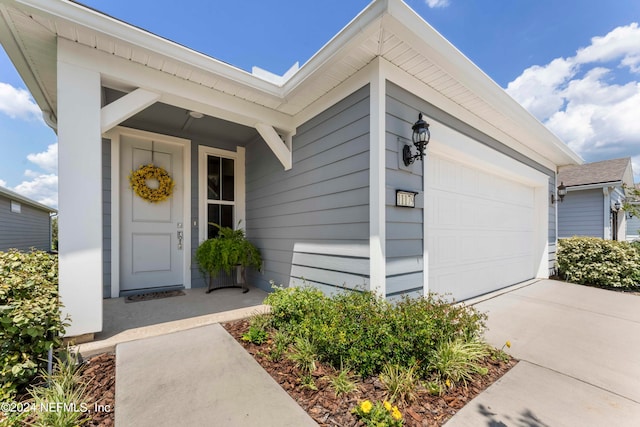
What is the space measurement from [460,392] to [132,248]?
4360mm

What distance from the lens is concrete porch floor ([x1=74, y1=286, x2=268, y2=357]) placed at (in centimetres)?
232

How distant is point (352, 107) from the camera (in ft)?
8.93

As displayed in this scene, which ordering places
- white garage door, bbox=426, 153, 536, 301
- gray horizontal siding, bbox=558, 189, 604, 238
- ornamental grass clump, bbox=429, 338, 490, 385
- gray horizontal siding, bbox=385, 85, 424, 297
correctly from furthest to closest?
1. gray horizontal siding, bbox=558, 189, 604, 238
2. white garage door, bbox=426, 153, 536, 301
3. gray horizontal siding, bbox=385, 85, 424, 297
4. ornamental grass clump, bbox=429, 338, 490, 385

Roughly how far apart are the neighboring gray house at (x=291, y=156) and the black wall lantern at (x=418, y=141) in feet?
0.27

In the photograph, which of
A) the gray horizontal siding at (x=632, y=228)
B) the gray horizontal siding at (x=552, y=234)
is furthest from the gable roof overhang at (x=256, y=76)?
the gray horizontal siding at (x=632, y=228)

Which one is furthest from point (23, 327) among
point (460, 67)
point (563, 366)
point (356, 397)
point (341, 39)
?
point (460, 67)

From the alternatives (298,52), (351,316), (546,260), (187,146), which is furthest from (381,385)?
(546,260)

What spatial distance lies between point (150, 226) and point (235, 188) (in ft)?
4.86

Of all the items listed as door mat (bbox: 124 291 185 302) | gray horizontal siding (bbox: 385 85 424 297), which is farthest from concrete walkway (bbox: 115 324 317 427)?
door mat (bbox: 124 291 185 302)

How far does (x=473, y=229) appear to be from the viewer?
3895mm

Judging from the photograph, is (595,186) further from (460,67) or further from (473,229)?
(460,67)

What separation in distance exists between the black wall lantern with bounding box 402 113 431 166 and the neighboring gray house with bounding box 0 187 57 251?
11.4m

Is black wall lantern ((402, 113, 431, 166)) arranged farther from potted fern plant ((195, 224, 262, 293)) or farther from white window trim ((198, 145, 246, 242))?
white window trim ((198, 145, 246, 242))

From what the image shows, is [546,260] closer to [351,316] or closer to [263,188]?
[351,316]
